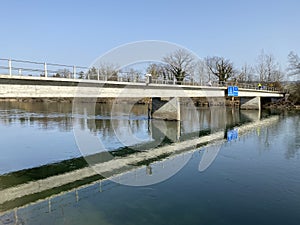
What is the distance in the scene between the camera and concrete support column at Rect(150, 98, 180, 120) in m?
34.1

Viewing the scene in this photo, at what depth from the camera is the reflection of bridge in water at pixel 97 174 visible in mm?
9648

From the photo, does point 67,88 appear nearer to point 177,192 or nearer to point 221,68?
point 177,192

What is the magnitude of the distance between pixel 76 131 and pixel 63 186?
15.1 m

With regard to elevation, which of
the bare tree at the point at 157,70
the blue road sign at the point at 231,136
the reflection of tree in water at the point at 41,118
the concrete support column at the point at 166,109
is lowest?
the blue road sign at the point at 231,136

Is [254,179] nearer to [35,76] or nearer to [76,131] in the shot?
[35,76]

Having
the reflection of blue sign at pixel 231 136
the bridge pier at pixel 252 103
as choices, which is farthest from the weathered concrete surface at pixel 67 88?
the bridge pier at pixel 252 103

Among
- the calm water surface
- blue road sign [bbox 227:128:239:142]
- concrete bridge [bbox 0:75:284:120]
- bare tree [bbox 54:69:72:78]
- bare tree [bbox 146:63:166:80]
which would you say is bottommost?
the calm water surface

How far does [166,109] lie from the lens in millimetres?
34875

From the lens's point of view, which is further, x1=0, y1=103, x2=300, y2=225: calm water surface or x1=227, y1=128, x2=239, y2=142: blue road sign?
x1=227, y1=128, x2=239, y2=142: blue road sign

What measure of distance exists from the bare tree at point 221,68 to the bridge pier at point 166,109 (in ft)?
158

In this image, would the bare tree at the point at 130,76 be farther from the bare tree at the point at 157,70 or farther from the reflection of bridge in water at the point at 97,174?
the bare tree at the point at 157,70

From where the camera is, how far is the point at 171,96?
109 feet

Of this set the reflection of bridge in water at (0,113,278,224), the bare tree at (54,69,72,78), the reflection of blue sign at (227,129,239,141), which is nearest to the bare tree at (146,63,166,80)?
the reflection of blue sign at (227,129,239,141)

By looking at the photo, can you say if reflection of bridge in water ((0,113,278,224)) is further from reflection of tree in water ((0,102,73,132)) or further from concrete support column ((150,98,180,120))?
concrete support column ((150,98,180,120))
